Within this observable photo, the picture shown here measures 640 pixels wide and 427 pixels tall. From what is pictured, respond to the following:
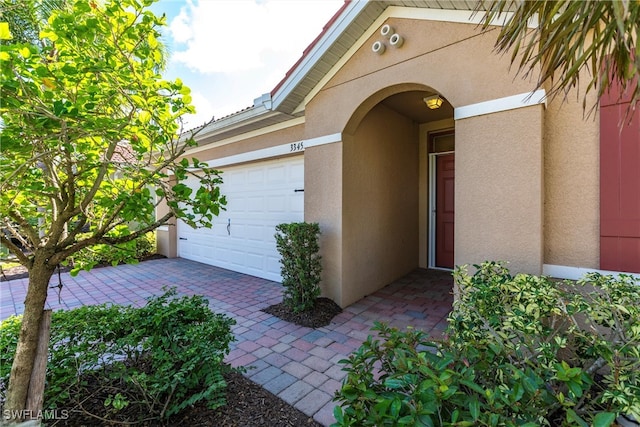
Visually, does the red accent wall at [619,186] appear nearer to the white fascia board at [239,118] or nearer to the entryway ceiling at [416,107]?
the entryway ceiling at [416,107]

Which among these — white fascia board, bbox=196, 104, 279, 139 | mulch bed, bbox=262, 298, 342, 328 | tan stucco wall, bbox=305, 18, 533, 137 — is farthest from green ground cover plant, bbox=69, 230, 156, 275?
white fascia board, bbox=196, 104, 279, 139

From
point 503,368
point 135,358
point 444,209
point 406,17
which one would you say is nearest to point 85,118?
point 135,358

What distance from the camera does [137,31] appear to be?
6.07 ft

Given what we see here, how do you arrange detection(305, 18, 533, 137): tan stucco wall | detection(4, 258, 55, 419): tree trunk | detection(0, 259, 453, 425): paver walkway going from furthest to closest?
detection(305, 18, 533, 137): tan stucco wall < detection(0, 259, 453, 425): paver walkway < detection(4, 258, 55, 419): tree trunk

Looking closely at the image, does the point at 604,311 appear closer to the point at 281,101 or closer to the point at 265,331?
the point at 265,331

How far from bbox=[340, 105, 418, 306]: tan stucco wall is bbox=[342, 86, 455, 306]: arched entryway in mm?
16

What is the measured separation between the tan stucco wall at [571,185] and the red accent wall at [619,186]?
0.20 ft

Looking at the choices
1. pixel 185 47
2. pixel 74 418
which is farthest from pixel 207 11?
pixel 74 418

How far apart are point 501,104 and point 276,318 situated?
3902 millimetres

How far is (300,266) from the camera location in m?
4.13

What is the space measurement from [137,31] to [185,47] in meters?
3.68

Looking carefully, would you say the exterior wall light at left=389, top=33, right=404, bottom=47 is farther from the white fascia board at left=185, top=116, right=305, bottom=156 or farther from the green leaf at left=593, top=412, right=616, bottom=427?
the green leaf at left=593, top=412, right=616, bottom=427

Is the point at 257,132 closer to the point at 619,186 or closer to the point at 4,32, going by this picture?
the point at 4,32

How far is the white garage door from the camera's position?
225 inches
